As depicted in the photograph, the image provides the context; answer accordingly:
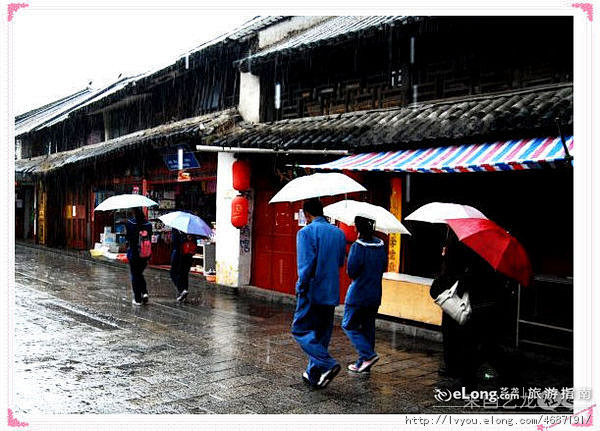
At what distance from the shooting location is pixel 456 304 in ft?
21.1

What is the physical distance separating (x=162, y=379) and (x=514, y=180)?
19.6ft

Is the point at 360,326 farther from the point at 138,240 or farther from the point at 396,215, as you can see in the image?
the point at 138,240

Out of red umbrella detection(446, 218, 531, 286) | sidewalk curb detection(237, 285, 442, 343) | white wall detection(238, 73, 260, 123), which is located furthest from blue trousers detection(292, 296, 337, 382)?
white wall detection(238, 73, 260, 123)

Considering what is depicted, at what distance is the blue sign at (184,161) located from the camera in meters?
15.8

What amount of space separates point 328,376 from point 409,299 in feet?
12.0

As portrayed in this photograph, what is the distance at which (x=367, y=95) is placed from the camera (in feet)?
37.6

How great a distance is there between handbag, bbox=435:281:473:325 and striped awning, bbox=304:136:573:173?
183 centimetres

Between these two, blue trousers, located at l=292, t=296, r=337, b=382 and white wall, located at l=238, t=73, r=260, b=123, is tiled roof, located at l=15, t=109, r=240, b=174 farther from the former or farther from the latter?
blue trousers, located at l=292, t=296, r=337, b=382

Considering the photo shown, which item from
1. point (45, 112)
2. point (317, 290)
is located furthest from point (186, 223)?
point (45, 112)

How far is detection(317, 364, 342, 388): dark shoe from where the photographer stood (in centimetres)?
616

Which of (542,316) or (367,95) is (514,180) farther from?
(367,95)

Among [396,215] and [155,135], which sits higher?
[155,135]

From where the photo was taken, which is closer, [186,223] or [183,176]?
[186,223]
